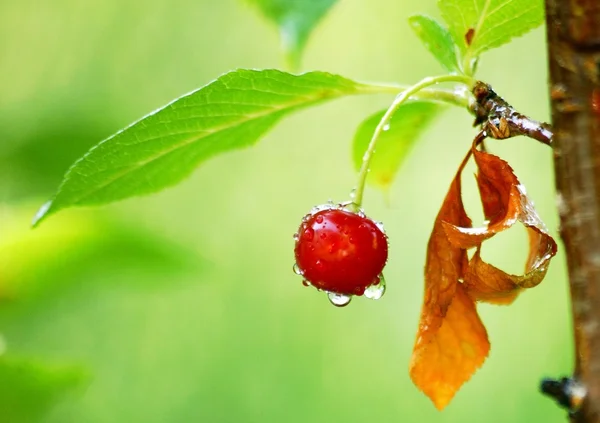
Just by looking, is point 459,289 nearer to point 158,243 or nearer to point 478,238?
point 478,238

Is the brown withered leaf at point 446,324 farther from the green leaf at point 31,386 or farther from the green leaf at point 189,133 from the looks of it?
the green leaf at point 31,386

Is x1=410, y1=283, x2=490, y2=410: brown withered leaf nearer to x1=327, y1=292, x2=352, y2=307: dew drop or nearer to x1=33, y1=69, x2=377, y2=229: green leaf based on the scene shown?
x1=327, y1=292, x2=352, y2=307: dew drop

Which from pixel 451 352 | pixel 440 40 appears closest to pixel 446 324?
pixel 451 352

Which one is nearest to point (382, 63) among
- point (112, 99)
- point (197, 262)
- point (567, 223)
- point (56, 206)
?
point (112, 99)

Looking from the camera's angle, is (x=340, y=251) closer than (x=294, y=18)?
Yes

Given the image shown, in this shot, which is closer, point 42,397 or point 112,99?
point 42,397

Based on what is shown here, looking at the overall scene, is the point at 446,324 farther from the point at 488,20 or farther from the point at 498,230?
the point at 488,20

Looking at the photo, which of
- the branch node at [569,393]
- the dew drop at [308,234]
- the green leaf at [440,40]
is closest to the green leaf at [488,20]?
the green leaf at [440,40]

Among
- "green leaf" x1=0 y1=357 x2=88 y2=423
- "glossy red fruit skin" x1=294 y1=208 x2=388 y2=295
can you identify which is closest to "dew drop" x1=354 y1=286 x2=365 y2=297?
"glossy red fruit skin" x1=294 y1=208 x2=388 y2=295
